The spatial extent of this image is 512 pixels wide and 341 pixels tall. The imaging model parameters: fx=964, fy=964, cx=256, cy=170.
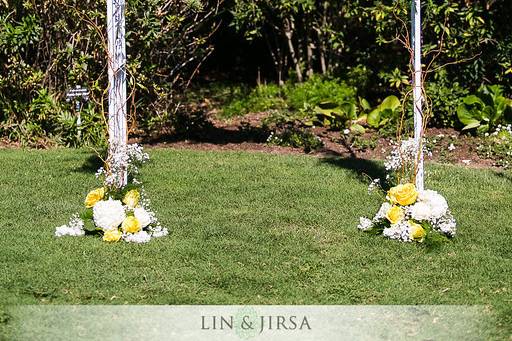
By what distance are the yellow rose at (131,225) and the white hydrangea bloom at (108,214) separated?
0.03 m

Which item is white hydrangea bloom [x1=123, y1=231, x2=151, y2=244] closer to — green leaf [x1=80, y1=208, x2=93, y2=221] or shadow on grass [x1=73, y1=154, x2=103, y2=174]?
green leaf [x1=80, y1=208, x2=93, y2=221]

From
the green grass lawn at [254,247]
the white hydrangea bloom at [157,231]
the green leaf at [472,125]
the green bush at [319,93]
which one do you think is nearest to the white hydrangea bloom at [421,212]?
the green grass lawn at [254,247]

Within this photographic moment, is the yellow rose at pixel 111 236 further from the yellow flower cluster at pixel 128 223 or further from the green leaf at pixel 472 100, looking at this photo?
the green leaf at pixel 472 100

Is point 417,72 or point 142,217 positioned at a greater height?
point 417,72

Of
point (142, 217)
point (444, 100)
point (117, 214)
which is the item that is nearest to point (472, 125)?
point (444, 100)

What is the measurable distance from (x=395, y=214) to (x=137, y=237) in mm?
1690

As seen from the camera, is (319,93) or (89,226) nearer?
(89,226)

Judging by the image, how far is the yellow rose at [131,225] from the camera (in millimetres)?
6250

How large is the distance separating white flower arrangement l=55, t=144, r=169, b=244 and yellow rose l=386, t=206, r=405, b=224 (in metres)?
1.49

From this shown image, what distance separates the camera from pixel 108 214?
6230 millimetres

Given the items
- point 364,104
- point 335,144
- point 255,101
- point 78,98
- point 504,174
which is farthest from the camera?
point 255,101

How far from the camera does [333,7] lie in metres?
11.5

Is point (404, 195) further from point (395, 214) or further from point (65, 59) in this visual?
point (65, 59)

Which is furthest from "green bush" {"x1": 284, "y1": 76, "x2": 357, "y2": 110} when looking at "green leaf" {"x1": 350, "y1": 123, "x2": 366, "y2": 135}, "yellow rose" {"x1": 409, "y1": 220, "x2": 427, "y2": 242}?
"yellow rose" {"x1": 409, "y1": 220, "x2": 427, "y2": 242}
